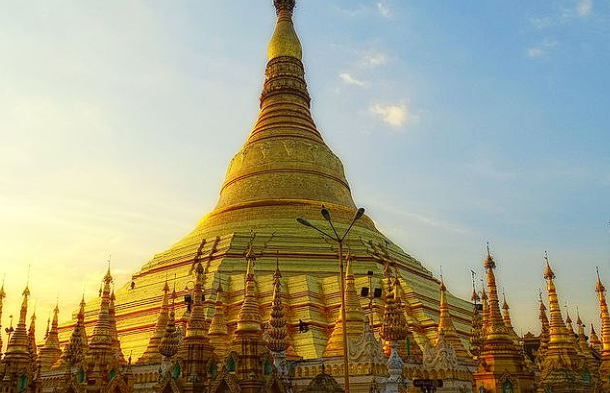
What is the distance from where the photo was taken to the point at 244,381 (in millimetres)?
16000

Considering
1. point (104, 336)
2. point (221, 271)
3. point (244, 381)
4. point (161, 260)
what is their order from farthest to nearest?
point (161, 260), point (221, 271), point (104, 336), point (244, 381)

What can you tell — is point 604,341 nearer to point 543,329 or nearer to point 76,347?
point 543,329

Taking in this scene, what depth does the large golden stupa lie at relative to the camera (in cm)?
2773

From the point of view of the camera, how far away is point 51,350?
1115 inches

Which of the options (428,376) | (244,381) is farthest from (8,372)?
(428,376)

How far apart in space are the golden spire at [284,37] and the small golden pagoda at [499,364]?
1153 inches

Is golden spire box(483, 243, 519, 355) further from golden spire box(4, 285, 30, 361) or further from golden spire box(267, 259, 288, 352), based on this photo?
golden spire box(4, 285, 30, 361)

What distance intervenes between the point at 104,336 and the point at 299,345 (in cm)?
787

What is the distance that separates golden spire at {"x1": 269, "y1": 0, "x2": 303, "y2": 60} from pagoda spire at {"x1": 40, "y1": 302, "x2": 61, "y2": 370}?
23.6 meters

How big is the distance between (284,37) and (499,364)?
105 feet

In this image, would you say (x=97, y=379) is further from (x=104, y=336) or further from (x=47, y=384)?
(x=47, y=384)

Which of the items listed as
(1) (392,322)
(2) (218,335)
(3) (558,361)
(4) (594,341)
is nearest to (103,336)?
(2) (218,335)

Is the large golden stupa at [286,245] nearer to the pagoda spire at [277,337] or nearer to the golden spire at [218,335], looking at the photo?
the pagoda spire at [277,337]

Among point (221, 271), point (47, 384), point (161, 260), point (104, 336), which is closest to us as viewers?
point (104, 336)
